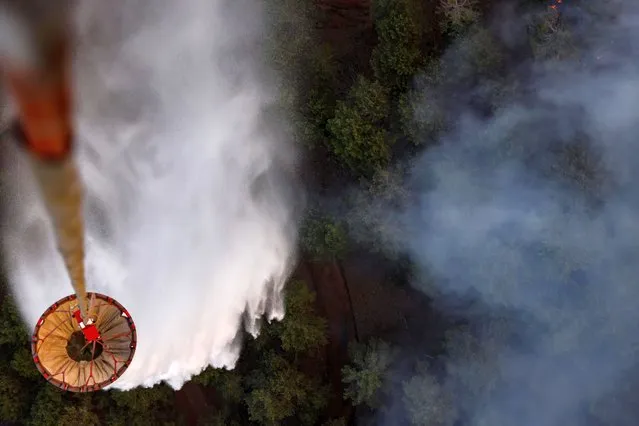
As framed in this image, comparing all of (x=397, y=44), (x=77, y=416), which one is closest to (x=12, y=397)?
(x=77, y=416)

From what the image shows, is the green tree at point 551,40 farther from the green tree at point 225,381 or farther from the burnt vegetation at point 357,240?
the green tree at point 225,381

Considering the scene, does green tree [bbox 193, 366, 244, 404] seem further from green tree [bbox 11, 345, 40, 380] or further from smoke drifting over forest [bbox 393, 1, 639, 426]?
smoke drifting over forest [bbox 393, 1, 639, 426]

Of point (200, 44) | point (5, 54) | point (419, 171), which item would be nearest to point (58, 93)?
point (5, 54)

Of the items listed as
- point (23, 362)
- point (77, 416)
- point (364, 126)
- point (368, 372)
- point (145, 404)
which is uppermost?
point (364, 126)

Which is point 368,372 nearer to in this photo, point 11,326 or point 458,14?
point 458,14

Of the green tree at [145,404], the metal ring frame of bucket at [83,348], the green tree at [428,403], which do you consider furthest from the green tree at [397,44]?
the green tree at [145,404]

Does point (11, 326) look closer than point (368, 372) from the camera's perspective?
No
